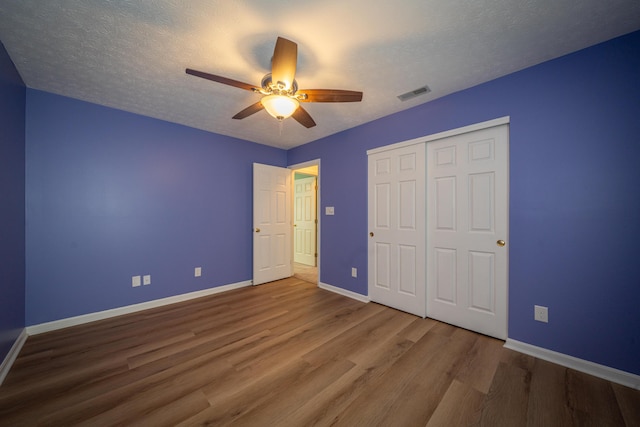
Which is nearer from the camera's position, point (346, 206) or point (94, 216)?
point (94, 216)

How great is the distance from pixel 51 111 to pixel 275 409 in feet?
12.2

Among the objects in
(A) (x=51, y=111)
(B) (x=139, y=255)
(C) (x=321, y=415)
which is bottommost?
(C) (x=321, y=415)

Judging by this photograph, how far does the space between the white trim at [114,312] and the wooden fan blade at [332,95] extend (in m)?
3.20

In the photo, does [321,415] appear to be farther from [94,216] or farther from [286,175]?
[286,175]

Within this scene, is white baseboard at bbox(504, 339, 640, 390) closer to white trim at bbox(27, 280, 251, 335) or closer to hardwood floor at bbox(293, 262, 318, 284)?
hardwood floor at bbox(293, 262, 318, 284)

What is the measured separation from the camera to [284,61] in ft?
5.23

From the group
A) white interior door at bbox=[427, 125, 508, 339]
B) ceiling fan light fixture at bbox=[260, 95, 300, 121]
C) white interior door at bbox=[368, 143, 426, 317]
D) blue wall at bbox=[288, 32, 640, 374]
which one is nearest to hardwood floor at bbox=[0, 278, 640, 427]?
white interior door at bbox=[427, 125, 508, 339]

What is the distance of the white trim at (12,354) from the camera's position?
175 cm

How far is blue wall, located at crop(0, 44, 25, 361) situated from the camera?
182 cm

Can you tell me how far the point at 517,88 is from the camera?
2127mm

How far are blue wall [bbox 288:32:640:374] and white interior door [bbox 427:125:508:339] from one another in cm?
12

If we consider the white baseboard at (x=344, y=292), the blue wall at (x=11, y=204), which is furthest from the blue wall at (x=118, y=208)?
the white baseboard at (x=344, y=292)

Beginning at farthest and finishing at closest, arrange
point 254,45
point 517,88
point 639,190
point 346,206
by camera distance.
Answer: point 346,206 → point 517,88 → point 254,45 → point 639,190

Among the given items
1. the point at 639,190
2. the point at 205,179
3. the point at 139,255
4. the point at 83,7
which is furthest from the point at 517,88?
the point at 139,255
